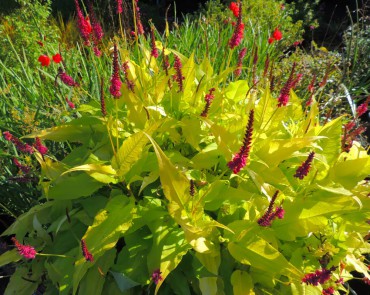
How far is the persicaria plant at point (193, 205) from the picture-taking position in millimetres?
1215

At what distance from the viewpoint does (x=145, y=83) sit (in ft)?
5.44

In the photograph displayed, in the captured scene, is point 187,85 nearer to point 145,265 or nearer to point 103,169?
point 103,169

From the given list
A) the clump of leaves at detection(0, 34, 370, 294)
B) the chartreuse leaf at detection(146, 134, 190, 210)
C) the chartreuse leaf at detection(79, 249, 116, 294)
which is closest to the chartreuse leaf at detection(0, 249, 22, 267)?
the clump of leaves at detection(0, 34, 370, 294)

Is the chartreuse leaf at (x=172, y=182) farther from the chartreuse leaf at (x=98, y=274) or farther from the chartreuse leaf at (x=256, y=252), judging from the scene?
the chartreuse leaf at (x=98, y=274)

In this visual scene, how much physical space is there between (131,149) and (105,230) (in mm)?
248

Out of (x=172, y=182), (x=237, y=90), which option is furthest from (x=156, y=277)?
(x=237, y=90)

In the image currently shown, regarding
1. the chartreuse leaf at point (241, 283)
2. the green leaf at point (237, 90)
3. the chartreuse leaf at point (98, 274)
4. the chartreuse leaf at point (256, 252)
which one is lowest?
the chartreuse leaf at point (241, 283)

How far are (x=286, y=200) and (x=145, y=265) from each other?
19.0 inches

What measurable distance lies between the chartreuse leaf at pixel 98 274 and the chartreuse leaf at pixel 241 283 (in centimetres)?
38

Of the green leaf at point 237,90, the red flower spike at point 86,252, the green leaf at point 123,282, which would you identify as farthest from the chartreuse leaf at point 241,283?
the green leaf at point 237,90

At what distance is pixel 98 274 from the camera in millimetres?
1330

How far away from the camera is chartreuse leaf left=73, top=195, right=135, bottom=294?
1.22 meters

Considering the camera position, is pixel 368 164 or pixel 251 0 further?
pixel 251 0

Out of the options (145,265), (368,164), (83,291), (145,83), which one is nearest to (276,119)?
(368,164)
